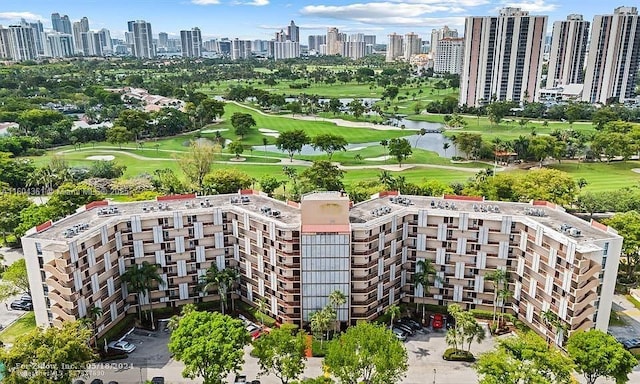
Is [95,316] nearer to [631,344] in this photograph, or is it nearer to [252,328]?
[252,328]

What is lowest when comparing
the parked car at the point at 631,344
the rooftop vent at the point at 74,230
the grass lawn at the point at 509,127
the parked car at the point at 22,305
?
the parked car at the point at 631,344

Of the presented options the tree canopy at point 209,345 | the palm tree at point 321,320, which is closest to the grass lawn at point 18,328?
the tree canopy at point 209,345

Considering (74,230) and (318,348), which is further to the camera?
(318,348)

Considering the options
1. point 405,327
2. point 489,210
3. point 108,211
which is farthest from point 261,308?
point 489,210

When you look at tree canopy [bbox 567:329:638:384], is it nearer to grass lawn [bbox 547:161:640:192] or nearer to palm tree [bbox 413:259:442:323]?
palm tree [bbox 413:259:442:323]

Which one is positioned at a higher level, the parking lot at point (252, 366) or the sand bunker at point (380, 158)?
the sand bunker at point (380, 158)

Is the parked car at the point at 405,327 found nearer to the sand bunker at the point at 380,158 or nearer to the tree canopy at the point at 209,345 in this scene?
the tree canopy at the point at 209,345
